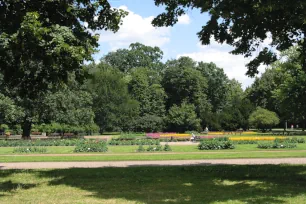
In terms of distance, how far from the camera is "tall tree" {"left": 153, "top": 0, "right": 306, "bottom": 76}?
958cm

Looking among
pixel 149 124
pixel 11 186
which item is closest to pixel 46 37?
pixel 11 186

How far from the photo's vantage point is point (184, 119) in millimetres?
56594

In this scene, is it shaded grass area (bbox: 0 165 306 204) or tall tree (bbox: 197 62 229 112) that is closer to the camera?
shaded grass area (bbox: 0 165 306 204)

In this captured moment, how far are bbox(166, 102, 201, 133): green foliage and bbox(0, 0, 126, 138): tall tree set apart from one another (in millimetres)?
45065

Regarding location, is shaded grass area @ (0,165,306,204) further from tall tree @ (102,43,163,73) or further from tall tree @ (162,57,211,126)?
tall tree @ (102,43,163,73)

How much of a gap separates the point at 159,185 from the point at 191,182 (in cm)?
112

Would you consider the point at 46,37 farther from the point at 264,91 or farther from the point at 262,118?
the point at 264,91

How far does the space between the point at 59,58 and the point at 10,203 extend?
369cm

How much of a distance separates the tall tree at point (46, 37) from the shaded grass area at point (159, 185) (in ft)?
10.4

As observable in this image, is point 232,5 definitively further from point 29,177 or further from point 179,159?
point 179,159

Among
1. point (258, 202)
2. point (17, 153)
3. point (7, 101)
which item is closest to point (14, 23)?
point (258, 202)

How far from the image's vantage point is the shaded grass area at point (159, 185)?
9.11 m

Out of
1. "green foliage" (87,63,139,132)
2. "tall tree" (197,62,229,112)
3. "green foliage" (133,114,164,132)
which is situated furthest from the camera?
"tall tree" (197,62,229,112)

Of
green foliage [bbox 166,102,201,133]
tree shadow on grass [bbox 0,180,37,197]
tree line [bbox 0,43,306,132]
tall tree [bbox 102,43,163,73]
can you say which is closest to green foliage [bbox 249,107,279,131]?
Answer: tree line [bbox 0,43,306,132]
